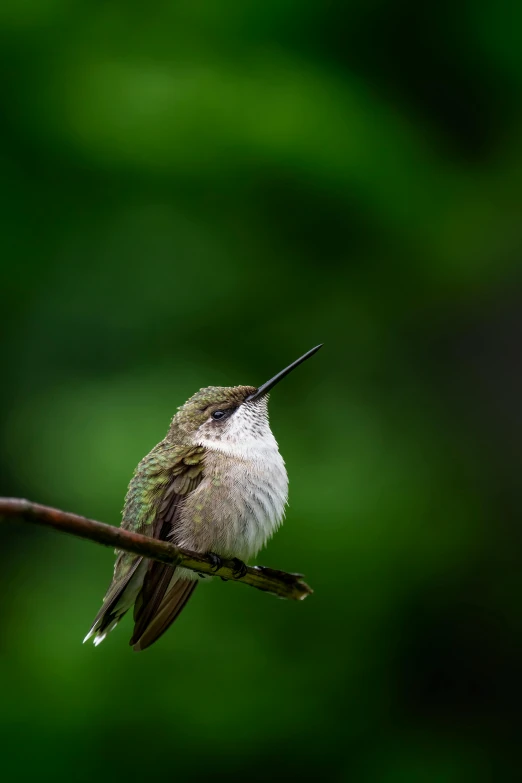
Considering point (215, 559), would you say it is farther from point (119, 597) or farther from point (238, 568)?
point (119, 597)

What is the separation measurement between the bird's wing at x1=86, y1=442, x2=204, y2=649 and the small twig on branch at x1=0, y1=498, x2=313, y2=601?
0.28 metres

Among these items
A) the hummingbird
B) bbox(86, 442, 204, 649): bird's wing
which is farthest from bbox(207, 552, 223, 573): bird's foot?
bbox(86, 442, 204, 649): bird's wing

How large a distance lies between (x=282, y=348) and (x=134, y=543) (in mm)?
4851

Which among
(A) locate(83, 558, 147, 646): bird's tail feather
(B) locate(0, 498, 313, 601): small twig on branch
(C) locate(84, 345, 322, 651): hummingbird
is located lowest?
(A) locate(83, 558, 147, 646): bird's tail feather

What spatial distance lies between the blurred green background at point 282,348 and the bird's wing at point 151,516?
2566mm

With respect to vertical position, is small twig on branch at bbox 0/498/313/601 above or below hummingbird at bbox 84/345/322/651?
below

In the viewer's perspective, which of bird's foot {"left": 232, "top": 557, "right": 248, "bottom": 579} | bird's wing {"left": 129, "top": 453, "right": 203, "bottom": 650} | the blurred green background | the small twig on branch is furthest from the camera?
the blurred green background

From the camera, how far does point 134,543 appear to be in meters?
1.46

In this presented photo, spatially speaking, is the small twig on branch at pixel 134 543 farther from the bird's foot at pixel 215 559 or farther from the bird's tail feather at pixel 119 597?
the bird's tail feather at pixel 119 597

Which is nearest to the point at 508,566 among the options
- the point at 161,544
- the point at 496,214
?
the point at 496,214

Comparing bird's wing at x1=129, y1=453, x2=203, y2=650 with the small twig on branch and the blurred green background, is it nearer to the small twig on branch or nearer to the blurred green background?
the small twig on branch

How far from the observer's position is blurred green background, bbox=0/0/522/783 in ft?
17.9

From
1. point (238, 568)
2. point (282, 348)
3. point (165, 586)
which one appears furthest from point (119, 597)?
A: point (282, 348)

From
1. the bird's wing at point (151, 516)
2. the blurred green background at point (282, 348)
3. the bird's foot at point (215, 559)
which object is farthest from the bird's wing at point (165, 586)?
the blurred green background at point (282, 348)
